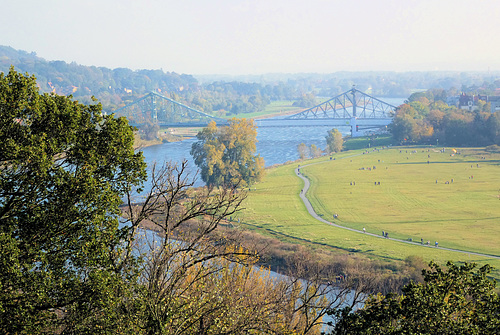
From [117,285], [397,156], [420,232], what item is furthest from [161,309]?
A: [397,156]

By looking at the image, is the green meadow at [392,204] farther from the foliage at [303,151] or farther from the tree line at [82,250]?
the tree line at [82,250]

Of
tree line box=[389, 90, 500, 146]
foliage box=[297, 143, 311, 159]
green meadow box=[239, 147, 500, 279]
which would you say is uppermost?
tree line box=[389, 90, 500, 146]

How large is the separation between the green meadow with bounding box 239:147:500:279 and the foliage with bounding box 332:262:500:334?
18.1 m

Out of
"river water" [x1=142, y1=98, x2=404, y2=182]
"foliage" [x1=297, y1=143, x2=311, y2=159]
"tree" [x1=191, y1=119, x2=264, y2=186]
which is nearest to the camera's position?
"tree" [x1=191, y1=119, x2=264, y2=186]

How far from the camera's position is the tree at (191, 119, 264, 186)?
4222 cm

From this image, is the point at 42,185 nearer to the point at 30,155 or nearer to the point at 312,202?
the point at 30,155

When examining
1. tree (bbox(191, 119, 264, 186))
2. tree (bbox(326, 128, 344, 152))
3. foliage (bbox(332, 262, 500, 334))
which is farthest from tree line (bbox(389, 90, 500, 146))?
foliage (bbox(332, 262, 500, 334))

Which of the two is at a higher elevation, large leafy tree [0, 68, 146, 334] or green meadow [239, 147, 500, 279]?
large leafy tree [0, 68, 146, 334]

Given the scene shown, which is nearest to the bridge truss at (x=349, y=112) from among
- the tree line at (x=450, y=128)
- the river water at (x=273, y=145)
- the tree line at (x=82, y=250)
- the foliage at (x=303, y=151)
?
the river water at (x=273, y=145)

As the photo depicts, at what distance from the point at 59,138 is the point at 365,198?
1389 inches

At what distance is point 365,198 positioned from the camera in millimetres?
40531

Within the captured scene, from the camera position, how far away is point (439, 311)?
6676mm

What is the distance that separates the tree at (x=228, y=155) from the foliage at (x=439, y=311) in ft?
113

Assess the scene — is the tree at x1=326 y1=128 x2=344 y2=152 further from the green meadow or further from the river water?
the green meadow
